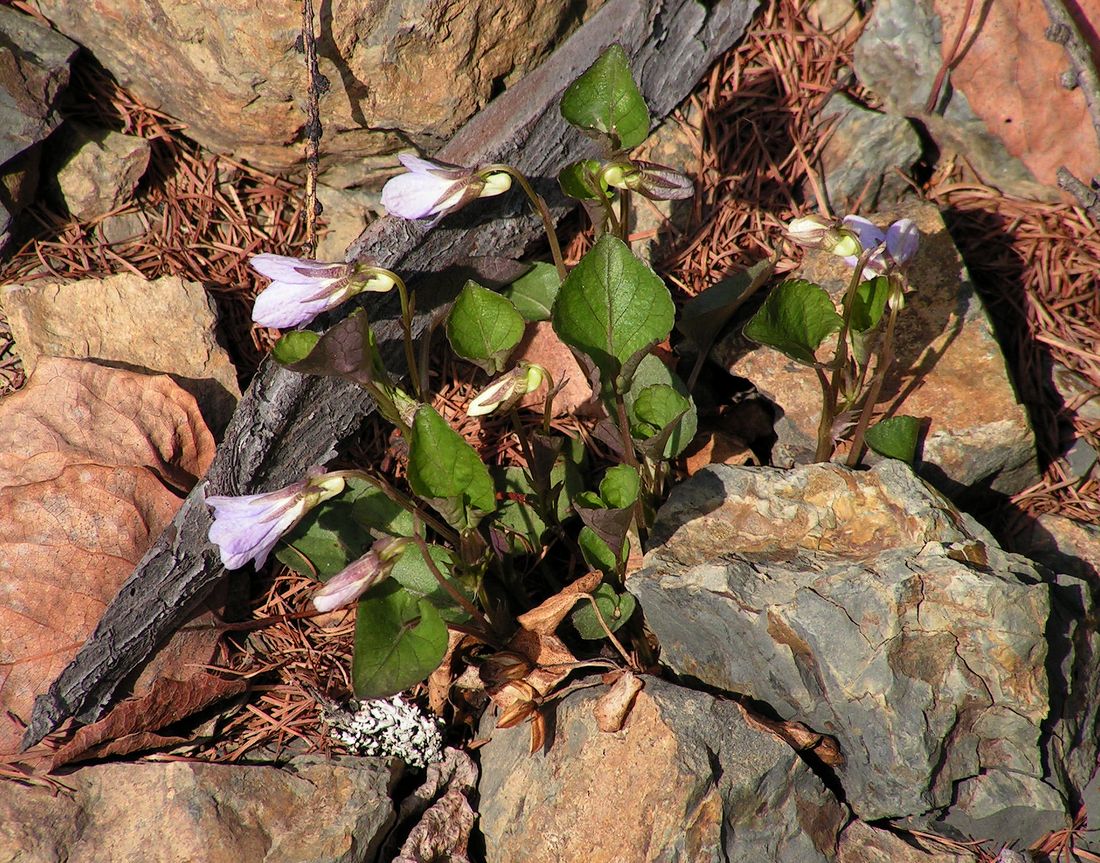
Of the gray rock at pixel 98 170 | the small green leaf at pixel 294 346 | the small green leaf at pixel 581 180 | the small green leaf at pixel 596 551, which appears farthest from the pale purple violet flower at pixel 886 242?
the gray rock at pixel 98 170

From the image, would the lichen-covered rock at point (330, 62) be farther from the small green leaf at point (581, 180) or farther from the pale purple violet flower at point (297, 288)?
the pale purple violet flower at point (297, 288)

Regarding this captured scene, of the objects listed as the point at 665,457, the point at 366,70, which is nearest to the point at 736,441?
the point at 665,457

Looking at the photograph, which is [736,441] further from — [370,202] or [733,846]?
[370,202]

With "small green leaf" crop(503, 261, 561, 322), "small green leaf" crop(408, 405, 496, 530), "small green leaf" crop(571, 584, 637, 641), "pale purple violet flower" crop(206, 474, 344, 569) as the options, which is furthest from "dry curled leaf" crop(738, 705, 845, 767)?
"small green leaf" crop(503, 261, 561, 322)

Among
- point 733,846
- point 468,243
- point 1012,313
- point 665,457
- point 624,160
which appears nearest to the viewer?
point 733,846

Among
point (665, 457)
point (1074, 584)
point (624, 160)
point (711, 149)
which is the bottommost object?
point (1074, 584)

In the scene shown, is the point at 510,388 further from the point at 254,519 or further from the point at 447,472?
the point at 254,519
